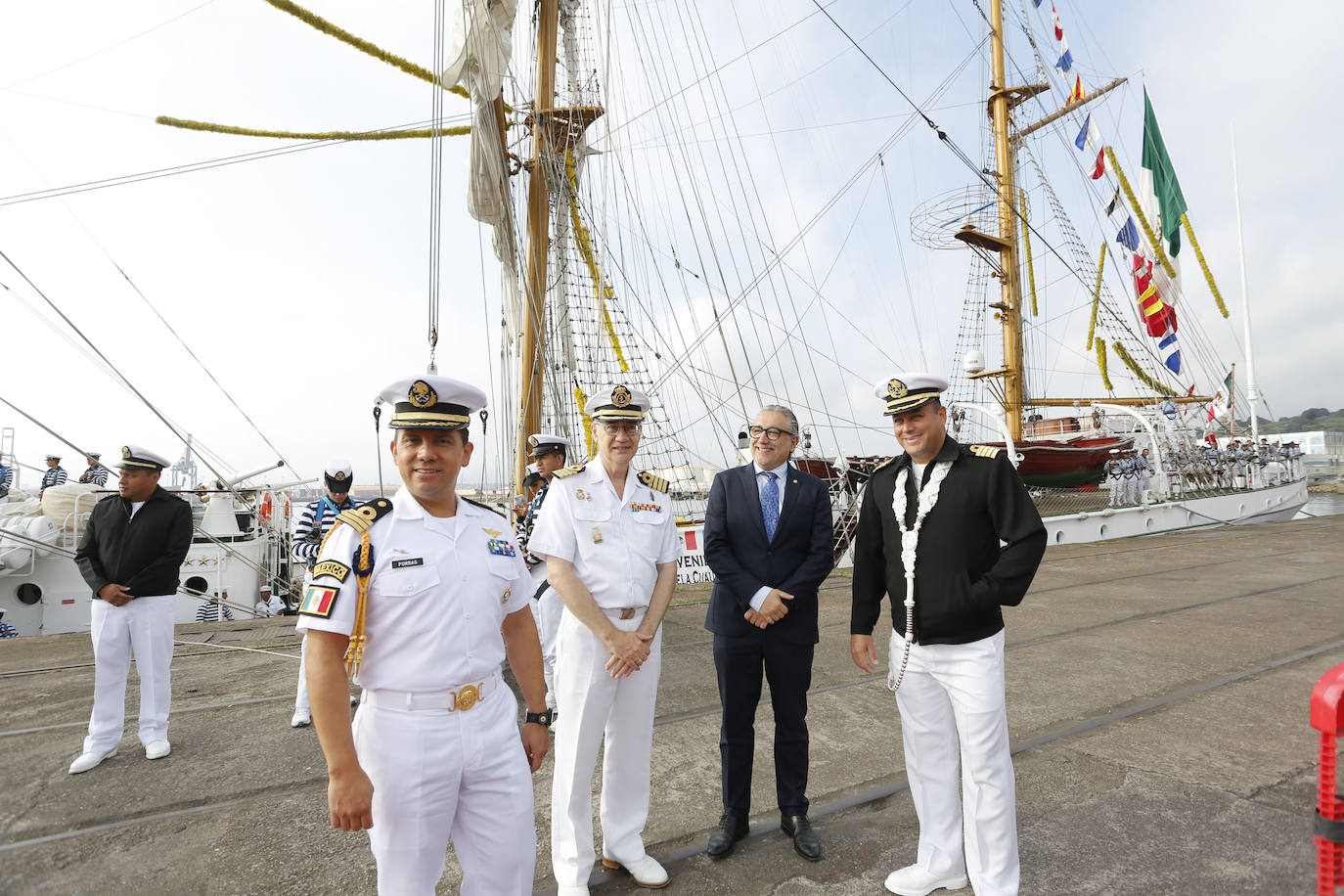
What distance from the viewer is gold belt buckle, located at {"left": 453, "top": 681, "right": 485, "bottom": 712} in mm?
1594

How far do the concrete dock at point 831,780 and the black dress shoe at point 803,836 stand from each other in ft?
0.15

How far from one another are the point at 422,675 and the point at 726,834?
5.11 ft

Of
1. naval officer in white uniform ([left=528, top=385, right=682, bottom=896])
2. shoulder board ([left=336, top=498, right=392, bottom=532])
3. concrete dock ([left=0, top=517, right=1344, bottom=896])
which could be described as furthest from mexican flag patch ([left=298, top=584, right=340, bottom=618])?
concrete dock ([left=0, top=517, right=1344, bottom=896])

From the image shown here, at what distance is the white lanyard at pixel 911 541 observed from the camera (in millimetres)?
2303

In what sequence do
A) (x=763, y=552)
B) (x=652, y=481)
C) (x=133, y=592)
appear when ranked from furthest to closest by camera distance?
(x=133, y=592), (x=652, y=481), (x=763, y=552)

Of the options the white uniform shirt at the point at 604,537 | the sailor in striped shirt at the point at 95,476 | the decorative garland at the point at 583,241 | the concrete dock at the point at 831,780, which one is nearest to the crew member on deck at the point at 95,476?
the sailor in striped shirt at the point at 95,476

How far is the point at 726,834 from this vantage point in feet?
8.15

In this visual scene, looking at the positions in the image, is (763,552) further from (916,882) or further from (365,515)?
(365,515)

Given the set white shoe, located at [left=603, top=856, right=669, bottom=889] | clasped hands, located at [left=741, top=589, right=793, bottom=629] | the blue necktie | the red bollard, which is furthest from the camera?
the blue necktie

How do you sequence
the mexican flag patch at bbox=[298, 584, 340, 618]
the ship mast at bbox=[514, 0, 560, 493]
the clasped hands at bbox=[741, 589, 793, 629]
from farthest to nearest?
the ship mast at bbox=[514, 0, 560, 493], the clasped hands at bbox=[741, 589, 793, 629], the mexican flag patch at bbox=[298, 584, 340, 618]

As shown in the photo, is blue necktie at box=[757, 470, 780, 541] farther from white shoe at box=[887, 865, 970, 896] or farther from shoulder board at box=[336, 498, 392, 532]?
shoulder board at box=[336, 498, 392, 532]

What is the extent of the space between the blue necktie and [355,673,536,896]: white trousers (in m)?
1.44

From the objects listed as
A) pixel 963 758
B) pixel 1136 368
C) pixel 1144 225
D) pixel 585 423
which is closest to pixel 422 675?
pixel 963 758

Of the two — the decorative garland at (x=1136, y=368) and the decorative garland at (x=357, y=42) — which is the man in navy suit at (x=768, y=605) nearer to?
the decorative garland at (x=357, y=42)
